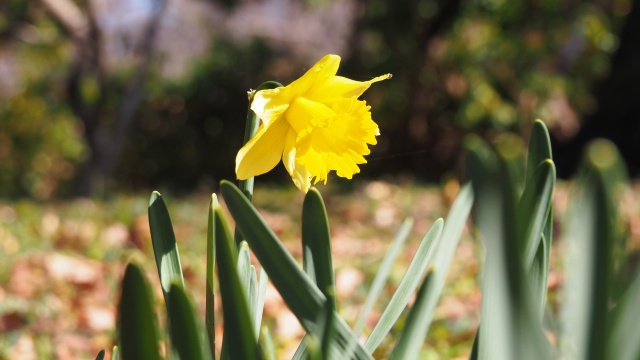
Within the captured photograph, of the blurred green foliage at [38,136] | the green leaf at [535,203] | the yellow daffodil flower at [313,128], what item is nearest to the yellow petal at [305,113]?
the yellow daffodil flower at [313,128]

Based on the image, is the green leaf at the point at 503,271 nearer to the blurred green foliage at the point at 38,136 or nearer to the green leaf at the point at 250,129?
the green leaf at the point at 250,129

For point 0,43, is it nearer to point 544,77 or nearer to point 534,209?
point 544,77

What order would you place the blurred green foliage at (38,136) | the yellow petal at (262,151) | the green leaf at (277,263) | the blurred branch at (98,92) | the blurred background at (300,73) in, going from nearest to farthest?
the green leaf at (277,263) → the yellow petal at (262,151) → the blurred branch at (98,92) → the blurred background at (300,73) → the blurred green foliage at (38,136)

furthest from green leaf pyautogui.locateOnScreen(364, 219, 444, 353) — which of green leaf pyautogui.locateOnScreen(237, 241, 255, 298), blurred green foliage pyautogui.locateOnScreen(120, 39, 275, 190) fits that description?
blurred green foliage pyautogui.locateOnScreen(120, 39, 275, 190)

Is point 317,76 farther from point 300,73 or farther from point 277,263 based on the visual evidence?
point 300,73

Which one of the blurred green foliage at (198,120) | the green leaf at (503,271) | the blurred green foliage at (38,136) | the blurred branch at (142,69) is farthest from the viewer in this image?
the blurred green foliage at (38,136)

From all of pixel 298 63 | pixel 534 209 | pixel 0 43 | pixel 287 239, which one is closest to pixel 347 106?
pixel 534 209

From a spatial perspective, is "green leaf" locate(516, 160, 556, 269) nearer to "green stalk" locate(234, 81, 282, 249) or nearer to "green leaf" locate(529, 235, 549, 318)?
"green leaf" locate(529, 235, 549, 318)
